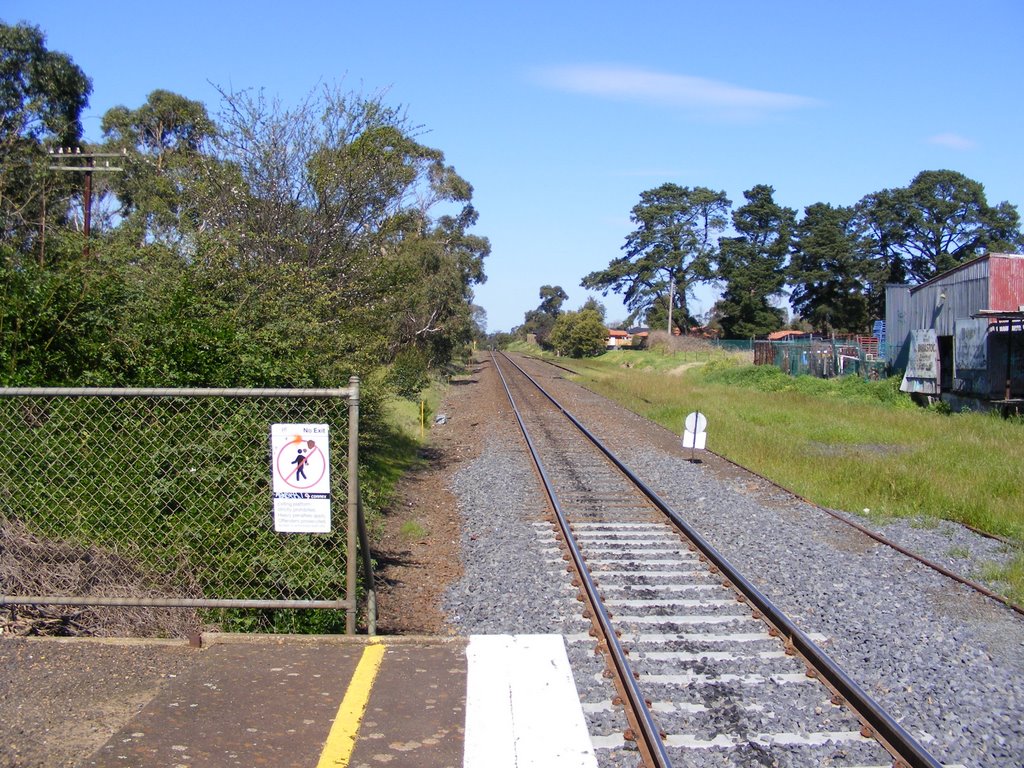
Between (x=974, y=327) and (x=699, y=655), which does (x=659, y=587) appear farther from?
(x=974, y=327)

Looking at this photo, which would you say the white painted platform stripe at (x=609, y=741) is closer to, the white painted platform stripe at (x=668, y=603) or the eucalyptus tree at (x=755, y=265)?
the white painted platform stripe at (x=668, y=603)

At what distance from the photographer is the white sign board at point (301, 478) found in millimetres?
5367

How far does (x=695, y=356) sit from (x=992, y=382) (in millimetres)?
41832

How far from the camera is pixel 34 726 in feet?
14.6

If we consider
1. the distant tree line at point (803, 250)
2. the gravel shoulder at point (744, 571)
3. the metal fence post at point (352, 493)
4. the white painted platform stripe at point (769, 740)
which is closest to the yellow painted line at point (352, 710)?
the metal fence post at point (352, 493)

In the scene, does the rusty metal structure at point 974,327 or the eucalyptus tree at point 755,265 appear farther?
the eucalyptus tree at point 755,265

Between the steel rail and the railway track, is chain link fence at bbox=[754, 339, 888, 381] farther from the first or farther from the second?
the steel rail

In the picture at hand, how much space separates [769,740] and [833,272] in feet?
266

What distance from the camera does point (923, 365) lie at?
95.0ft

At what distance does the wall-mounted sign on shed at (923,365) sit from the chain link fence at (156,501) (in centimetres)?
2606

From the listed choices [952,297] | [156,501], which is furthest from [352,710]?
[952,297]

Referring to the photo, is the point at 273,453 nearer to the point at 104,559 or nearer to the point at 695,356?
the point at 104,559

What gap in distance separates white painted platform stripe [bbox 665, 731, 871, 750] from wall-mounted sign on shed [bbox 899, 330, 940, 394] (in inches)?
1014

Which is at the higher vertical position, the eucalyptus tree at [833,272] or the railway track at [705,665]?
the eucalyptus tree at [833,272]
